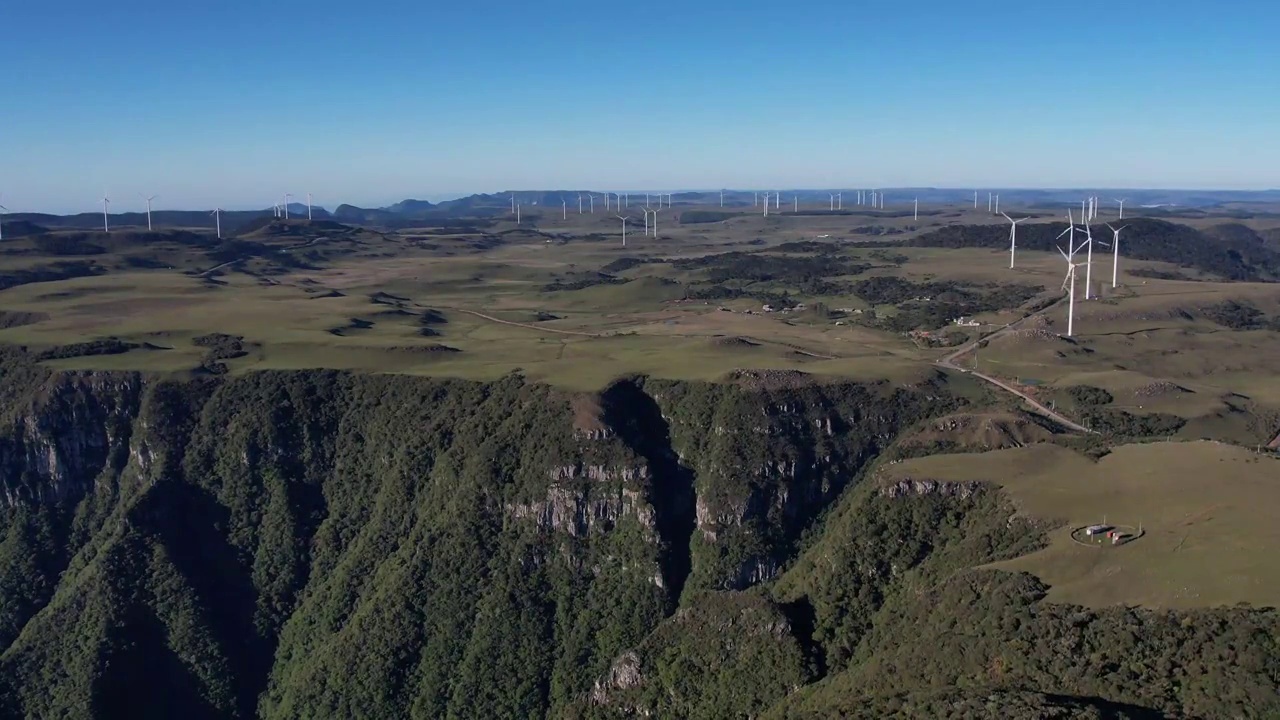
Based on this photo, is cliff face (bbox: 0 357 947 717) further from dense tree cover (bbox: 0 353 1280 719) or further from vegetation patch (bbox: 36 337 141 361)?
vegetation patch (bbox: 36 337 141 361)

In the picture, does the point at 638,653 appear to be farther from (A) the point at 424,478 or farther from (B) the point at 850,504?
(A) the point at 424,478

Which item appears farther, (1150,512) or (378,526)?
(378,526)

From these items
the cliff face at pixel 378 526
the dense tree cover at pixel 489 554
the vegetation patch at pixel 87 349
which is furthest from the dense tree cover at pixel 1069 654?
the vegetation patch at pixel 87 349

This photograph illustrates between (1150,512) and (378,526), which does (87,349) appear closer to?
(378,526)

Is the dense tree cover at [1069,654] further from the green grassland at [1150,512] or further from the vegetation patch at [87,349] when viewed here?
the vegetation patch at [87,349]

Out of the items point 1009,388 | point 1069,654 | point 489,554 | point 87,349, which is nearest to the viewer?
point 1069,654

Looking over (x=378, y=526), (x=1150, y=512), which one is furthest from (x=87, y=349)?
(x=1150, y=512)
